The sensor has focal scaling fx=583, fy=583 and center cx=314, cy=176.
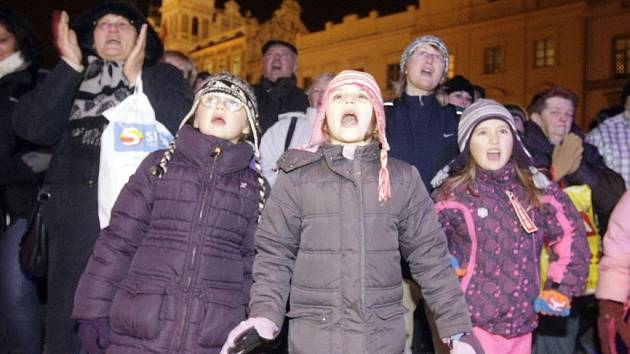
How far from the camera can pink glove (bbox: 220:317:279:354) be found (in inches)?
107

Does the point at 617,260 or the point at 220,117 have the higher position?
the point at 220,117

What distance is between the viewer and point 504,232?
376 centimetres

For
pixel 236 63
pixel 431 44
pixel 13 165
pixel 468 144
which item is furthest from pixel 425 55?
pixel 236 63

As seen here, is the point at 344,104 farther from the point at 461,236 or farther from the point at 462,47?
the point at 462,47

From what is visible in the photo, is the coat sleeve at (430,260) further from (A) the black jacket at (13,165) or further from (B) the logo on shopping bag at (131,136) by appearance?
(A) the black jacket at (13,165)

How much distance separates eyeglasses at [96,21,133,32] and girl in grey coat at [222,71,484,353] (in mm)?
1803

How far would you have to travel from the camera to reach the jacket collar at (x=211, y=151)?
3.35m

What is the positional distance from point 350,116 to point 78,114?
1.97 metres

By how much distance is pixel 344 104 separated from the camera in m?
3.19

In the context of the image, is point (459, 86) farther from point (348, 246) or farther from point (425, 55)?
point (348, 246)

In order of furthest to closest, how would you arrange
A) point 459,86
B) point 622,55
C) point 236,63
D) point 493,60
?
point 236,63, point 493,60, point 622,55, point 459,86

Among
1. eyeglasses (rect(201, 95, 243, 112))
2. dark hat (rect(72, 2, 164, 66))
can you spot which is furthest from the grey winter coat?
dark hat (rect(72, 2, 164, 66))

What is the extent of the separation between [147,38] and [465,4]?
32870mm

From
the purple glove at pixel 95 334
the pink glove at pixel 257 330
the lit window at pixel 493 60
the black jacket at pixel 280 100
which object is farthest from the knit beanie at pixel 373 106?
the lit window at pixel 493 60
